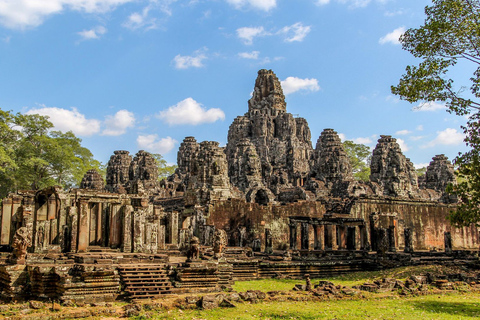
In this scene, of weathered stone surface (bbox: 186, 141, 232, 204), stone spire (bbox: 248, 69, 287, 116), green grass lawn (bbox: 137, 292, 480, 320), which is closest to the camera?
green grass lawn (bbox: 137, 292, 480, 320)

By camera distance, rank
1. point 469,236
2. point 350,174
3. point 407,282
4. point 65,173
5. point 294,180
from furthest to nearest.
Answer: point 294,180 → point 350,174 → point 65,173 → point 469,236 → point 407,282

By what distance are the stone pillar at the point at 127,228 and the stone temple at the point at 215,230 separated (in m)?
0.04

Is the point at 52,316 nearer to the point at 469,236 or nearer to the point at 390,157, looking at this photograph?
the point at 469,236

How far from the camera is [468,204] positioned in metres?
14.2

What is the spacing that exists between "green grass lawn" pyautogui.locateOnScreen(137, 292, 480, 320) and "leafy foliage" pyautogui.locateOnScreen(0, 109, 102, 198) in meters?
28.1

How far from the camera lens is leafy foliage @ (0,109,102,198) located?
37.6 m

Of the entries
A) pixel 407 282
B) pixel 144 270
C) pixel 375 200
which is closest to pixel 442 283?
pixel 407 282

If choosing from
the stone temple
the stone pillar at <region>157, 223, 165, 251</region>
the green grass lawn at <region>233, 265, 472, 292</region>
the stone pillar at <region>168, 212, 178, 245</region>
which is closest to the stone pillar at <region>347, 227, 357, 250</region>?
the stone temple

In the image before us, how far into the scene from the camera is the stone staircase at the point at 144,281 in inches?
530

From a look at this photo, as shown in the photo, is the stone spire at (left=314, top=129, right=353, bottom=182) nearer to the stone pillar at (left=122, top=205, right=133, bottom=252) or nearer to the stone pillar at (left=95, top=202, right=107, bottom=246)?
the stone pillar at (left=95, top=202, right=107, bottom=246)

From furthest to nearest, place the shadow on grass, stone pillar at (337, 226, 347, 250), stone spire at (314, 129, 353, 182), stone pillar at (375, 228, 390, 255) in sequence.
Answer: stone spire at (314, 129, 353, 182), stone pillar at (337, 226, 347, 250), stone pillar at (375, 228, 390, 255), the shadow on grass

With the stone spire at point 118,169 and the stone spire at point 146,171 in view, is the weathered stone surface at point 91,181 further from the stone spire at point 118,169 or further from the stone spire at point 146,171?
the stone spire at point 118,169

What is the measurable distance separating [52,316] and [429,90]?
11.8 metres

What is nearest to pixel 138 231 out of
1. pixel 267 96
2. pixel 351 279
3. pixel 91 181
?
pixel 351 279
